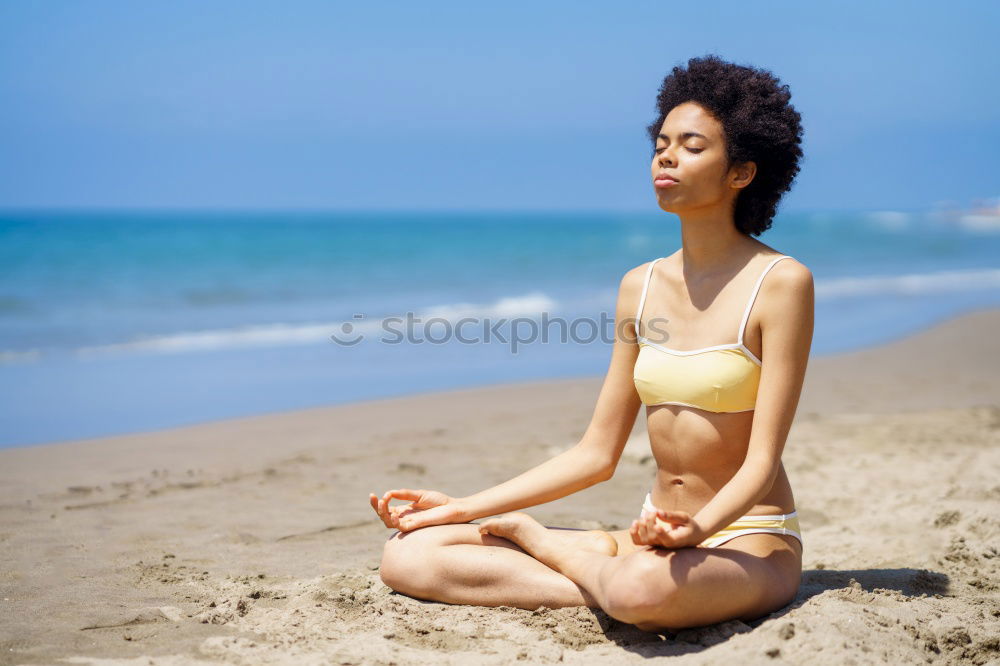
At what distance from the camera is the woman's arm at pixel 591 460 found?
369cm

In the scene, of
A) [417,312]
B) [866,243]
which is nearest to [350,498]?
[417,312]

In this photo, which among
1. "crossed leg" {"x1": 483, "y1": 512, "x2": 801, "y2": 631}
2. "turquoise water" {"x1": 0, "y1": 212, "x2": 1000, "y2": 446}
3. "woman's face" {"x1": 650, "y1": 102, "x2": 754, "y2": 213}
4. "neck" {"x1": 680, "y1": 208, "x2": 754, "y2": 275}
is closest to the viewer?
"crossed leg" {"x1": 483, "y1": 512, "x2": 801, "y2": 631}

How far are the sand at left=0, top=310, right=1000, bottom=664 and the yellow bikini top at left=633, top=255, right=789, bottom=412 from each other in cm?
74

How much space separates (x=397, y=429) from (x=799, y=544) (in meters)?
4.47

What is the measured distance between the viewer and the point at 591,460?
12.2ft

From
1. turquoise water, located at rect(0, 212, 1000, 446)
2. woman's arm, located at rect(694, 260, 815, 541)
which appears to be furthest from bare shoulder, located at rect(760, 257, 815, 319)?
turquoise water, located at rect(0, 212, 1000, 446)

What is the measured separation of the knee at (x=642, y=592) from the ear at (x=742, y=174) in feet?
4.33

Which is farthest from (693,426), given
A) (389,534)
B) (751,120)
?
(389,534)

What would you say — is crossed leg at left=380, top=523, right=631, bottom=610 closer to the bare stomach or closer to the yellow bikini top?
the bare stomach

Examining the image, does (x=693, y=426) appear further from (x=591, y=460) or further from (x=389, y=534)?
(x=389, y=534)

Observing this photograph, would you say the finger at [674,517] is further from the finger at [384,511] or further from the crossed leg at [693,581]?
the finger at [384,511]

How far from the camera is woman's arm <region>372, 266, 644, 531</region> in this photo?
369 centimetres

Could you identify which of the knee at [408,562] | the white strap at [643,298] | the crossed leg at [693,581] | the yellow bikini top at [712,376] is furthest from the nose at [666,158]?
the knee at [408,562]

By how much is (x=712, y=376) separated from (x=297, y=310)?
14267 millimetres
